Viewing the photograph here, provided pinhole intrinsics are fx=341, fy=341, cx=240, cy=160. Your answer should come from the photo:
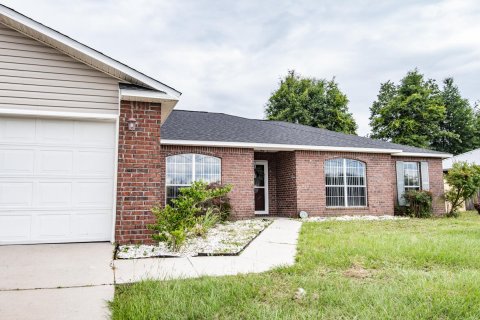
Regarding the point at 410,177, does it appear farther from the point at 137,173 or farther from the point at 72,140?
the point at 72,140

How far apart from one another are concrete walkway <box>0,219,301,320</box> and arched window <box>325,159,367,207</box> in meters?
7.41

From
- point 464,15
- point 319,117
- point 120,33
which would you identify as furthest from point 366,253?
point 319,117

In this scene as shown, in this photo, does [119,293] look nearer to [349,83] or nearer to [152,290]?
[152,290]

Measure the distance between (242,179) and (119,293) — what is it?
901 cm

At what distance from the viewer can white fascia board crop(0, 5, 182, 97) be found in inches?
Answer: 241

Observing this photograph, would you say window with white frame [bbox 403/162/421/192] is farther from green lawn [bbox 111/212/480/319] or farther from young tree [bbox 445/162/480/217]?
green lawn [bbox 111/212/480/319]

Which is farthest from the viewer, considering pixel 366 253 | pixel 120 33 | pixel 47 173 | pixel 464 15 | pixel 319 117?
pixel 319 117

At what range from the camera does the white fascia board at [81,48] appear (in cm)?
612

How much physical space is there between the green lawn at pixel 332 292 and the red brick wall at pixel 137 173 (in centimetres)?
268

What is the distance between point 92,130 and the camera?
22.2ft

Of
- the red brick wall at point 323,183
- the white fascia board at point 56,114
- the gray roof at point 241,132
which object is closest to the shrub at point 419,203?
the red brick wall at point 323,183

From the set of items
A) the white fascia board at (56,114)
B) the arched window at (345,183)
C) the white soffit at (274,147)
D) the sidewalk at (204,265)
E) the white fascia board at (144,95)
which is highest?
the white fascia board at (144,95)

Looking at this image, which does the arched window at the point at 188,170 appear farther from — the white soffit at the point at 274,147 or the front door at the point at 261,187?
the front door at the point at 261,187

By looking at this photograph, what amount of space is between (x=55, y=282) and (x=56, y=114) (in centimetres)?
358
